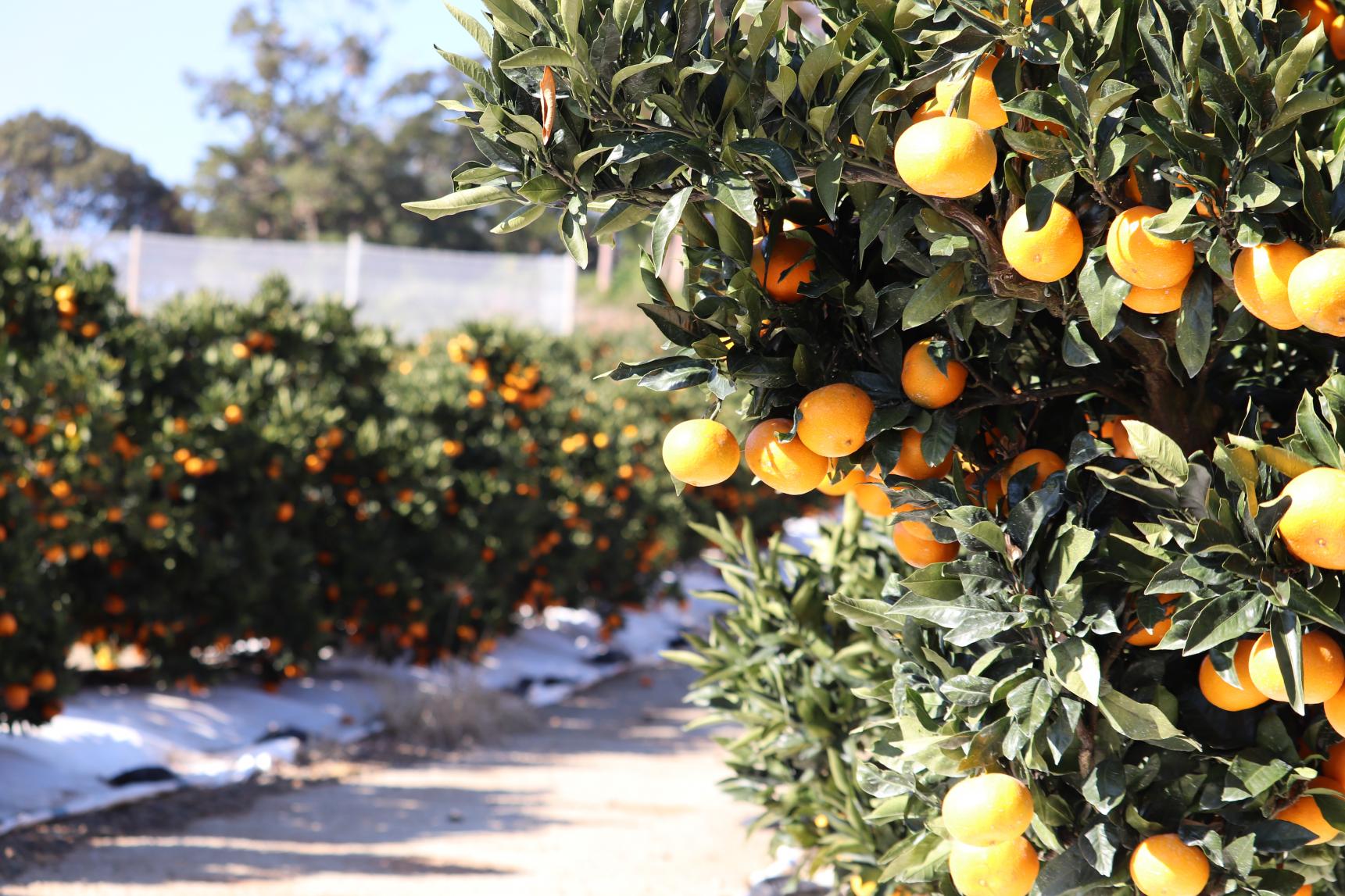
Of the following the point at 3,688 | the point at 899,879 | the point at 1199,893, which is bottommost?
the point at 3,688

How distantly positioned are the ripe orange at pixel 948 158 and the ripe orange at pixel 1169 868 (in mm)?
856

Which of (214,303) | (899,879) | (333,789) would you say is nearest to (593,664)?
(333,789)

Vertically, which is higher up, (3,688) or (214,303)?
(214,303)

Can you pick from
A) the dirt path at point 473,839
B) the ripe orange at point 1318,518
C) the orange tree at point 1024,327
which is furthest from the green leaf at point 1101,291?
the dirt path at point 473,839

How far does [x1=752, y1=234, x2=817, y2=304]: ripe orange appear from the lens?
147 cm

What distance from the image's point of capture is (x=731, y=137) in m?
1.27

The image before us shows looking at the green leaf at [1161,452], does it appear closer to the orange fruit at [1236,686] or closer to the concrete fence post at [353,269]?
the orange fruit at [1236,686]

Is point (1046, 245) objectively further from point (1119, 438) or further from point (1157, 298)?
point (1119, 438)

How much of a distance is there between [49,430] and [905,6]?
416 cm

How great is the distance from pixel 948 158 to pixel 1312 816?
96 cm

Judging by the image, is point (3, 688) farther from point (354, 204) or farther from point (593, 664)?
point (354, 204)

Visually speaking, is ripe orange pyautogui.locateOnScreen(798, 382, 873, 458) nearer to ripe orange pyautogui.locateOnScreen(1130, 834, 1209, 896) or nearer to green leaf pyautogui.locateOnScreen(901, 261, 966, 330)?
green leaf pyautogui.locateOnScreen(901, 261, 966, 330)

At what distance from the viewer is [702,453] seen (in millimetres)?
1432

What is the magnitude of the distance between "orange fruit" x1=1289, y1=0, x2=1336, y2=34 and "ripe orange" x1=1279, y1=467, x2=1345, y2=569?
80 cm
